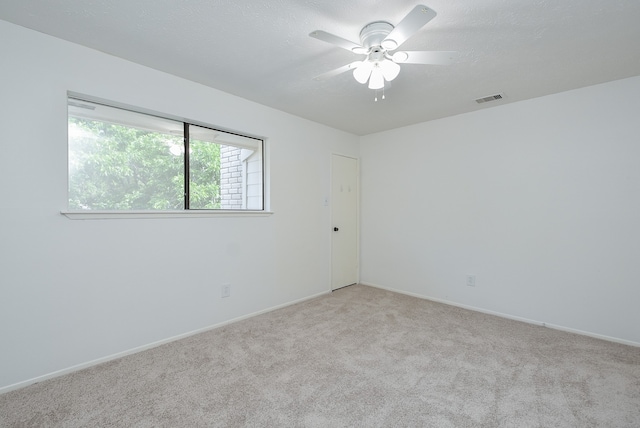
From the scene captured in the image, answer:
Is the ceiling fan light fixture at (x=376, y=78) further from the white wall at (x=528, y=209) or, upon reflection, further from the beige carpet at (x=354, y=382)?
the beige carpet at (x=354, y=382)

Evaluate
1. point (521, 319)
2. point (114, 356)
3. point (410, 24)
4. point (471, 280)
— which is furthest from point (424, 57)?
point (114, 356)

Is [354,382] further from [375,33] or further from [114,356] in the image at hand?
[375,33]

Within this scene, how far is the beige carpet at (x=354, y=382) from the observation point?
1.63 meters

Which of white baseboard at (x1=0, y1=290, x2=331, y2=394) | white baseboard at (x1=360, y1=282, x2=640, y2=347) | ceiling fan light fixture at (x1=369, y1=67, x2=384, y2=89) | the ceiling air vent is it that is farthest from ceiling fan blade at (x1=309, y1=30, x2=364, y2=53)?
white baseboard at (x1=360, y1=282, x2=640, y2=347)

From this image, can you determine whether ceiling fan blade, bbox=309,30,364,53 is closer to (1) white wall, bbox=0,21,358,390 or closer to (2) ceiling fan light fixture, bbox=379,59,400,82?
(2) ceiling fan light fixture, bbox=379,59,400,82

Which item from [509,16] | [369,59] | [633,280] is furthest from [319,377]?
[633,280]

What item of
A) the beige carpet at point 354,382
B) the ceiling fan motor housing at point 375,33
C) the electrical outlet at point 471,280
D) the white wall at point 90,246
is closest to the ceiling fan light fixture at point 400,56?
the ceiling fan motor housing at point 375,33

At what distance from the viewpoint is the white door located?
413 centimetres

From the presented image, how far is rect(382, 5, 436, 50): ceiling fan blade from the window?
1.98 m

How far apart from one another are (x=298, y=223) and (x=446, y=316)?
2.03 meters

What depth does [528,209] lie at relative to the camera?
304cm

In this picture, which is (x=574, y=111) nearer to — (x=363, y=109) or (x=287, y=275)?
(x=363, y=109)

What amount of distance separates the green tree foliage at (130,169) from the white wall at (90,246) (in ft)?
0.57

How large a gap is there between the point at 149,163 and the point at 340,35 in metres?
1.93
